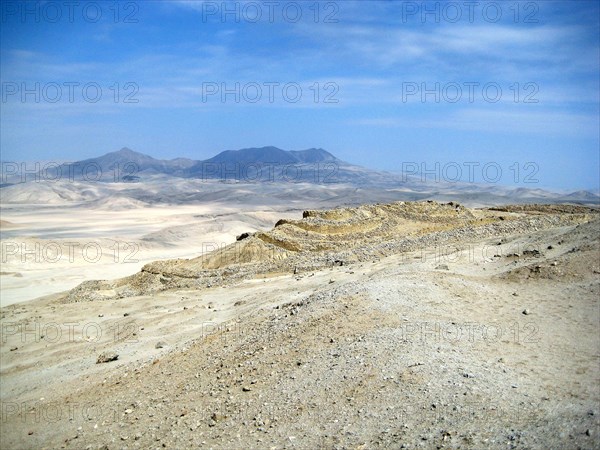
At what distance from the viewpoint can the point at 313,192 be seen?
8225cm

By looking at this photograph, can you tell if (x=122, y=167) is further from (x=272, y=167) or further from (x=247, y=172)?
(x=272, y=167)

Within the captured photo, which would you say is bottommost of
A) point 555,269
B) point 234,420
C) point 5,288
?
point 5,288

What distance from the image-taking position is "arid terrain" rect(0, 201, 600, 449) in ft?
16.7

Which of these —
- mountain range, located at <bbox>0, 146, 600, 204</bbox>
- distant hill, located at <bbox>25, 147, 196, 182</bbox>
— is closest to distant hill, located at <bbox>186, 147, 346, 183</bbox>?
mountain range, located at <bbox>0, 146, 600, 204</bbox>

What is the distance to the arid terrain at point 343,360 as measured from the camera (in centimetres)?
509

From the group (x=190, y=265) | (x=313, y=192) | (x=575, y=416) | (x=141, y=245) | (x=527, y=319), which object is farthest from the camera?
(x=313, y=192)

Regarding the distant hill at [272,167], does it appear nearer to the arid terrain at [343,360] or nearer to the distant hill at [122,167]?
the distant hill at [122,167]

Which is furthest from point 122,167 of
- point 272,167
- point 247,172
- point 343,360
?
point 343,360

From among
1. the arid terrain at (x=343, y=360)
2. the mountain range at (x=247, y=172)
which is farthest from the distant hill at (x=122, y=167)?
the arid terrain at (x=343, y=360)

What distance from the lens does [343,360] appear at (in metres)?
6.34

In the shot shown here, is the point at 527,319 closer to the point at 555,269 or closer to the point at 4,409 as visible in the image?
the point at 555,269

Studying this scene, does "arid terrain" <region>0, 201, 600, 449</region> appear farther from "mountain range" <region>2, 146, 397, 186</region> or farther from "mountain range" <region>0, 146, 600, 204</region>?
"mountain range" <region>2, 146, 397, 186</region>

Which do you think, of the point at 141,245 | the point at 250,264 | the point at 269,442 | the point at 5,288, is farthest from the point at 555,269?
the point at 141,245

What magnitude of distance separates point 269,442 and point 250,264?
9.63m
